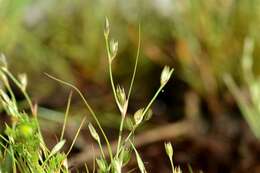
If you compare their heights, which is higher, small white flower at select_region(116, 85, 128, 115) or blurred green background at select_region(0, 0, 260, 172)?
small white flower at select_region(116, 85, 128, 115)

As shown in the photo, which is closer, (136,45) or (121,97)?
(121,97)

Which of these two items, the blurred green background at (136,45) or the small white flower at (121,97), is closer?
the small white flower at (121,97)

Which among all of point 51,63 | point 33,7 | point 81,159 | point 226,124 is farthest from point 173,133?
point 33,7

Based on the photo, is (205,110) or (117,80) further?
(117,80)

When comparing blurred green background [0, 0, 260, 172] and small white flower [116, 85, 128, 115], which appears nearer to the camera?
small white flower [116, 85, 128, 115]

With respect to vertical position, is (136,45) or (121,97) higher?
(121,97)

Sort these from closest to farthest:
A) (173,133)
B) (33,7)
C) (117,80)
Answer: (173,133), (117,80), (33,7)

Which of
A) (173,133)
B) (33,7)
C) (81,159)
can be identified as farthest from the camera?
(33,7)

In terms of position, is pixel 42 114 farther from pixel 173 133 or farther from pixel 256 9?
pixel 256 9
